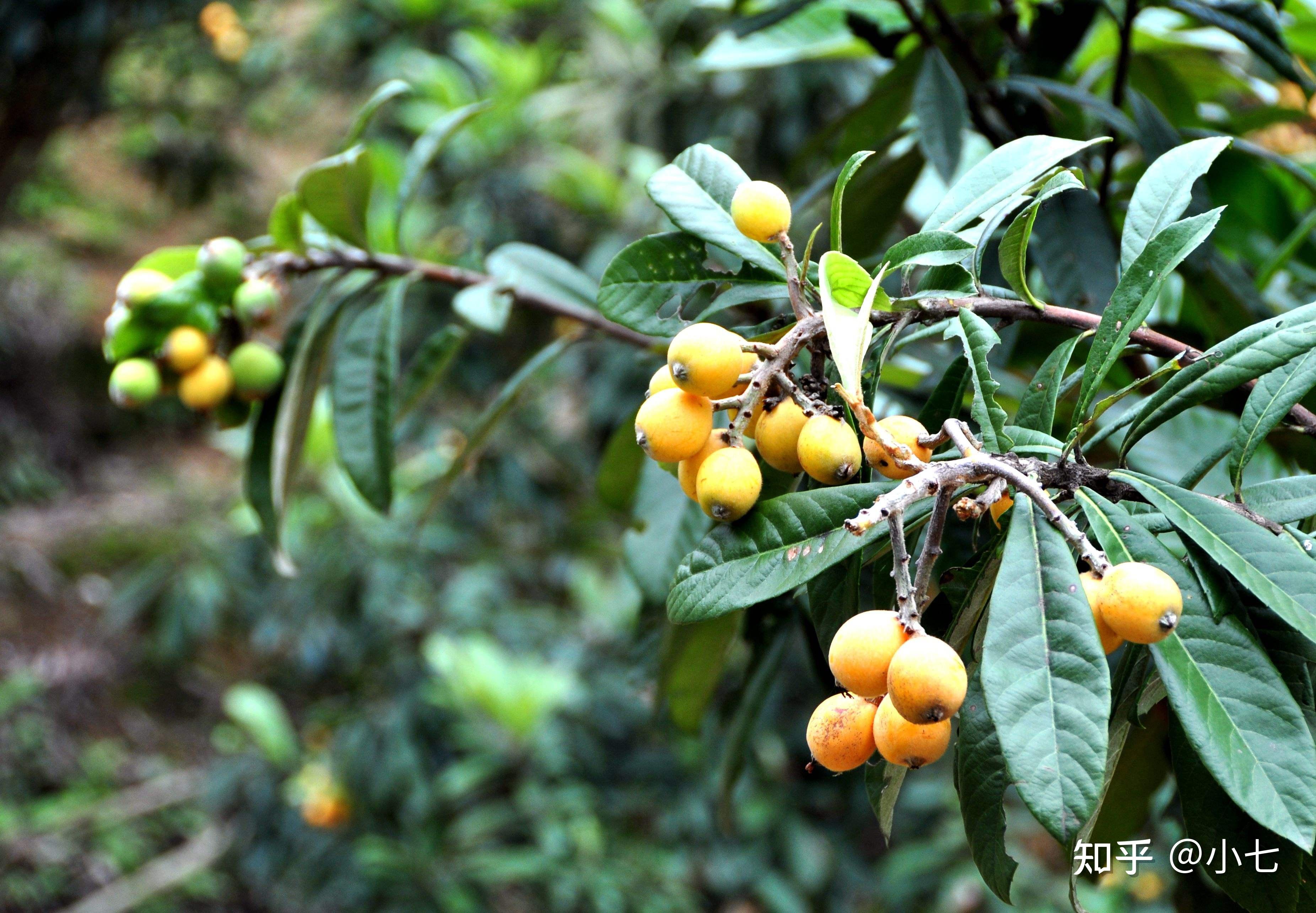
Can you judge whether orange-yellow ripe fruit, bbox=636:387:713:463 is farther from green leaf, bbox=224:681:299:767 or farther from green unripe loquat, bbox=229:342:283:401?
green leaf, bbox=224:681:299:767

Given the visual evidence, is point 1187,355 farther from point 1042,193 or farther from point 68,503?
point 68,503

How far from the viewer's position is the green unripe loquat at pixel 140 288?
0.69 m

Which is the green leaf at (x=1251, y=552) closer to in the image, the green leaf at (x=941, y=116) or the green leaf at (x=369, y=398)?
the green leaf at (x=941, y=116)

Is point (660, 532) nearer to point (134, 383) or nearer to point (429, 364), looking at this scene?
point (429, 364)

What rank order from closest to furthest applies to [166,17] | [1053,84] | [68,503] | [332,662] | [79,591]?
[1053,84] < [332,662] < [166,17] < [79,591] < [68,503]

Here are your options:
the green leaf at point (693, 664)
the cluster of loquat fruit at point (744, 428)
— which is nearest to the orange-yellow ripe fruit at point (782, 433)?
the cluster of loquat fruit at point (744, 428)

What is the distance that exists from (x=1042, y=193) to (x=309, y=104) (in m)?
3.08

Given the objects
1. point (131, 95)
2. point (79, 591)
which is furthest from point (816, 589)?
point (79, 591)

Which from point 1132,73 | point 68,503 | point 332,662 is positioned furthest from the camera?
point 68,503

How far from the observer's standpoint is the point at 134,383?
0.69m

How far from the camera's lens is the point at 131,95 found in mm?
3098

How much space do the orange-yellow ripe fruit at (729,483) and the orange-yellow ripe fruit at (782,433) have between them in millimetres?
13

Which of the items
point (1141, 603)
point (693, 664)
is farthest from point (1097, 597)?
point (693, 664)

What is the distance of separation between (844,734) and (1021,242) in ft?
0.78
